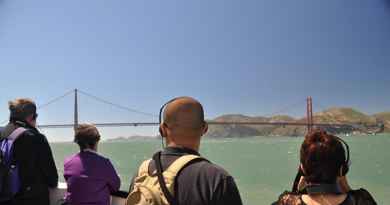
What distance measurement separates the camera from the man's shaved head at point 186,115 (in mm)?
1363

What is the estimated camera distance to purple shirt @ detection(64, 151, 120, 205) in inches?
92.4

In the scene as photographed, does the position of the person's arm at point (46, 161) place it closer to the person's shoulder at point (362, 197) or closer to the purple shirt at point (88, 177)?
the purple shirt at point (88, 177)

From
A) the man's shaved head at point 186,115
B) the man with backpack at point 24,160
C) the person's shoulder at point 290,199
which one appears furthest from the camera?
the man with backpack at point 24,160

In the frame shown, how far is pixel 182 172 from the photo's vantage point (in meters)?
1.31

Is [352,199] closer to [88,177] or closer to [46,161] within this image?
[88,177]

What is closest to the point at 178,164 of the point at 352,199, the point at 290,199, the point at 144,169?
the point at 144,169

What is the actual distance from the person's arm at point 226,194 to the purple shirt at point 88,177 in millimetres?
1241

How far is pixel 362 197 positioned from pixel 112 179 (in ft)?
4.50

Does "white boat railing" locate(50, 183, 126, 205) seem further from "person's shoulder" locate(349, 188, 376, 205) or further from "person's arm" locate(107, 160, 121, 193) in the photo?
"person's shoulder" locate(349, 188, 376, 205)

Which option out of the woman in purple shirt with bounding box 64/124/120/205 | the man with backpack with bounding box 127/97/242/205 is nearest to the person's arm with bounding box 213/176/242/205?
the man with backpack with bounding box 127/97/242/205

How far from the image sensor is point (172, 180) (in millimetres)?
1300

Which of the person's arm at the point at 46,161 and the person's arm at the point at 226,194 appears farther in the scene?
the person's arm at the point at 46,161

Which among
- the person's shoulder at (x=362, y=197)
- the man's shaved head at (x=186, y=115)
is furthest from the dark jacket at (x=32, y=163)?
the person's shoulder at (x=362, y=197)

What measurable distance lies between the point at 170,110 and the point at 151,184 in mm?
222
